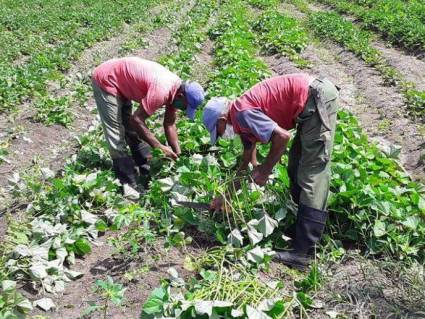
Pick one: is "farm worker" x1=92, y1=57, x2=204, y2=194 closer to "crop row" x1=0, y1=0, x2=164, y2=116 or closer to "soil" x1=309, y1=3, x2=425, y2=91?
"crop row" x1=0, y1=0, x2=164, y2=116

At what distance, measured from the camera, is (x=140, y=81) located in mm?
5059

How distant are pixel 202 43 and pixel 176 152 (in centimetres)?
825

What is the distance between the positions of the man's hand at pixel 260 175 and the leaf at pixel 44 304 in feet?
6.09

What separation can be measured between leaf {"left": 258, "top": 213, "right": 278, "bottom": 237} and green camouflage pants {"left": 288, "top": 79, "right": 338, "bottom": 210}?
0.32 m

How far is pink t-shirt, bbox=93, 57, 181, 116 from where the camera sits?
483 cm

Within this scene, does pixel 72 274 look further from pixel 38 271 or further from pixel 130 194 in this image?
pixel 130 194

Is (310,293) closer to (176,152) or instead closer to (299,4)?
(176,152)

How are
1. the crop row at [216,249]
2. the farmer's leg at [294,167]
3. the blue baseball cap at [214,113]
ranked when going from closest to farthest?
the crop row at [216,249] → the blue baseball cap at [214,113] → the farmer's leg at [294,167]

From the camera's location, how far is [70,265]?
411 cm

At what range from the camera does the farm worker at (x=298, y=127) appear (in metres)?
3.92

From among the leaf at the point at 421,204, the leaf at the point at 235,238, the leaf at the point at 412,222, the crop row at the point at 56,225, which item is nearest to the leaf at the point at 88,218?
the crop row at the point at 56,225

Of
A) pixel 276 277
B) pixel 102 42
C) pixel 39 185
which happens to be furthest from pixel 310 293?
pixel 102 42

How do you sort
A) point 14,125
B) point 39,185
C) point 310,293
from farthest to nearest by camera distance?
point 14,125
point 39,185
point 310,293

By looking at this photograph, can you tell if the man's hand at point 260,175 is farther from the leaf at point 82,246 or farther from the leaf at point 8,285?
the leaf at point 8,285
